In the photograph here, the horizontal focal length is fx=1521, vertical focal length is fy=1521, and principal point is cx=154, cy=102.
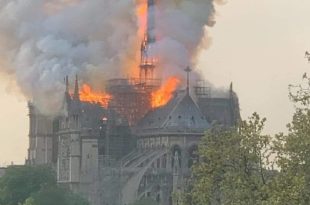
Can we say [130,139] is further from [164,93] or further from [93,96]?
[164,93]

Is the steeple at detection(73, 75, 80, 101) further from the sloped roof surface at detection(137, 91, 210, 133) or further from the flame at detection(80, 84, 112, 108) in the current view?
the sloped roof surface at detection(137, 91, 210, 133)

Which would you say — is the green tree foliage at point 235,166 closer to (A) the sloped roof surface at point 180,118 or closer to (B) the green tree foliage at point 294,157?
(B) the green tree foliage at point 294,157

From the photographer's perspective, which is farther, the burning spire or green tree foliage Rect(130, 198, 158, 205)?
the burning spire

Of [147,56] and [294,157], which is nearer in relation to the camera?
[294,157]

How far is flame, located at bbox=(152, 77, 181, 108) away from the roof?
3.22m

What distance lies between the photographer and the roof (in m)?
167

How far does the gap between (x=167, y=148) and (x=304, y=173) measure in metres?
122

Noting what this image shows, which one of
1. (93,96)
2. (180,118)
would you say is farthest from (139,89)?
(180,118)

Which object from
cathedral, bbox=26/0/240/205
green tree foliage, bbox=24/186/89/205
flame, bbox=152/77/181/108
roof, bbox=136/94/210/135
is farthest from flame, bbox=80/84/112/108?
green tree foliage, bbox=24/186/89/205

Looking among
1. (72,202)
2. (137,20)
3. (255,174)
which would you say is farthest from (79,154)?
(255,174)

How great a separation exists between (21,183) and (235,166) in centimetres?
9713

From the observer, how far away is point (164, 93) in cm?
17425

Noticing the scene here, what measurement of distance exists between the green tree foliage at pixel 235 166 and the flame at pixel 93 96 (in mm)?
120552

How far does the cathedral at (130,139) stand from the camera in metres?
162
